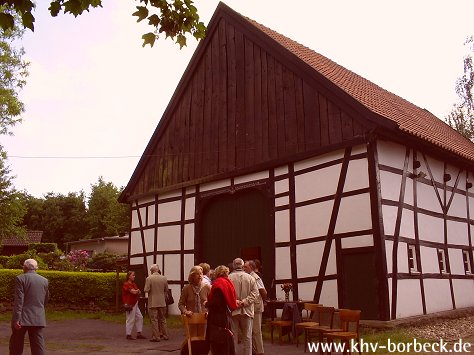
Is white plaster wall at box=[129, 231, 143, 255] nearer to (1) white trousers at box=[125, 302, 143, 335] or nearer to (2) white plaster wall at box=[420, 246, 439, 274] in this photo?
(1) white trousers at box=[125, 302, 143, 335]

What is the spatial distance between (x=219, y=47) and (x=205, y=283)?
10.9m

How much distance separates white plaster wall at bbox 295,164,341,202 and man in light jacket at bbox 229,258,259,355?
506 centimetres

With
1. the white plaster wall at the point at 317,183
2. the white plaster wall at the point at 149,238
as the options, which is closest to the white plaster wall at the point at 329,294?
the white plaster wall at the point at 317,183

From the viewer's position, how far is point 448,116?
28969 mm

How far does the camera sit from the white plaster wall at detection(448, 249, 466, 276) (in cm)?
1366

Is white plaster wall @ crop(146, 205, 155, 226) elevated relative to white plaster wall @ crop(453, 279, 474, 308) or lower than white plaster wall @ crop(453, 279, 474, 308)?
elevated

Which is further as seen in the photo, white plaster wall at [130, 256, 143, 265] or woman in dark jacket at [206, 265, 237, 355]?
white plaster wall at [130, 256, 143, 265]

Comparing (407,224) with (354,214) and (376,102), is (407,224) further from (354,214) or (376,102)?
(376,102)

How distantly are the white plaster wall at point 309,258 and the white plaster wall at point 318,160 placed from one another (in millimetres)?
2116

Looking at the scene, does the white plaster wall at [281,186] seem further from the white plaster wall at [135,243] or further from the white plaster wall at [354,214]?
the white plaster wall at [135,243]

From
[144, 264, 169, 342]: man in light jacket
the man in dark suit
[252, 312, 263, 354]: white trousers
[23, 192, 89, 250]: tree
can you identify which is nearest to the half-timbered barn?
[144, 264, 169, 342]: man in light jacket

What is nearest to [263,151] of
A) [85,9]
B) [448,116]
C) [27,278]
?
[27,278]

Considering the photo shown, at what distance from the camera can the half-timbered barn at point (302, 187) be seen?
11555 mm

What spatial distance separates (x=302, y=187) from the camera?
514 inches
